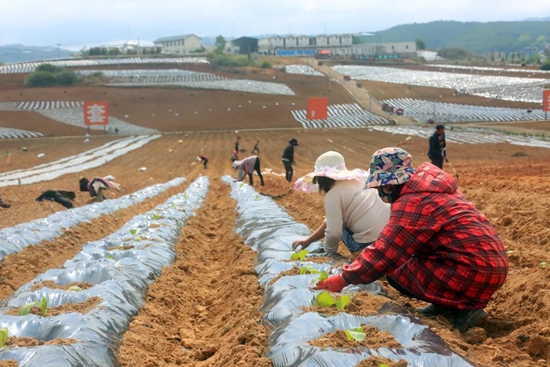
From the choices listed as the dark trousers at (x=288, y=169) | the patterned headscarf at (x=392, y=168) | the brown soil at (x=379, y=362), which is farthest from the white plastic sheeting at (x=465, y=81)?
the brown soil at (x=379, y=362)

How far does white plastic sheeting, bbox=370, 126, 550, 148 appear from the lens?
27603 mm

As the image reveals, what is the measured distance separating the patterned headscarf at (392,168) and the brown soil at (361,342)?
0.93 m

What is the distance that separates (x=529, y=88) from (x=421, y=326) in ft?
179

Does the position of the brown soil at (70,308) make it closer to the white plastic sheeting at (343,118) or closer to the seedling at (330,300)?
the seedling at (330,300)

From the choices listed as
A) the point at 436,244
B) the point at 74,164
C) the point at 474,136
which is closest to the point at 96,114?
the point at 74,164

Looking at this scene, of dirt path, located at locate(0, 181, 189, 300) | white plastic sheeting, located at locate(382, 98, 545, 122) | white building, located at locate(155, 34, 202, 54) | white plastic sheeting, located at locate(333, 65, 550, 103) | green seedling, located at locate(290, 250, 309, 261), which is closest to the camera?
green seedling, located at locate(290, 250, 309, 261)

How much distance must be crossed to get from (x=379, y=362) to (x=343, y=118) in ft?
145

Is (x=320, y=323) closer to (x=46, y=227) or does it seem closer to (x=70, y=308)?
(x=70, y=308)

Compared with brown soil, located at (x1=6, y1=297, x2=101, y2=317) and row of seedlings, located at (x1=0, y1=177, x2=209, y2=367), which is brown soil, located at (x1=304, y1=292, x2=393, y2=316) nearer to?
row of seedlings, located at (x1=0, y1=177, x2=209, y2=367)

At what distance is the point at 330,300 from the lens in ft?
11.7

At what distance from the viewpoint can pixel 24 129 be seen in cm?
4062

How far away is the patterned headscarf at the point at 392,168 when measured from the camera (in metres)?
3.58

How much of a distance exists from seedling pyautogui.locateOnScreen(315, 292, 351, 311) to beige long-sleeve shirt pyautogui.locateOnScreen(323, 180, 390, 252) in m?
1.30

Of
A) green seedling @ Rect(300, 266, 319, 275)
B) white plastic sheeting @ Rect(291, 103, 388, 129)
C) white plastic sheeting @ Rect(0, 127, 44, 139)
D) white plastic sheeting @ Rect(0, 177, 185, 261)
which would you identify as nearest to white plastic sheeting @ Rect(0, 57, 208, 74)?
white plastic sheeting @ Rect(0, 127, 44, 139)
